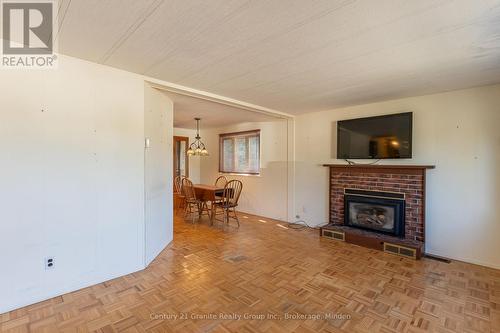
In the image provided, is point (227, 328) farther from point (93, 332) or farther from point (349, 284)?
point (349, 284)

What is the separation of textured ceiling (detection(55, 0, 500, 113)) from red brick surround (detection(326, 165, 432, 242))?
1223mm

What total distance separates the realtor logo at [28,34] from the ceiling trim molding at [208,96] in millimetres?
939

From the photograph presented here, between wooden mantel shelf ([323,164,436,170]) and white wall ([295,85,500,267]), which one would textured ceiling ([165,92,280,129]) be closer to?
wooden mantel shelf ([323,164,436,170])

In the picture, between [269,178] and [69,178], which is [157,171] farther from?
[269,178]

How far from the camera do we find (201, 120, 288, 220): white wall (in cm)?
531

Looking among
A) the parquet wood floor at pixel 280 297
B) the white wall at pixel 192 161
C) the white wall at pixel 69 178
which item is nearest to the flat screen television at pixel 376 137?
the parquet wood floor at pixel 280 297

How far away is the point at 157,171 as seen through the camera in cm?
327

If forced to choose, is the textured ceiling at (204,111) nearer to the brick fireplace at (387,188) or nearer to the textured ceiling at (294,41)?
the textured ceiling at (294,41)

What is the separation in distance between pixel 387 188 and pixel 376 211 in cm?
40

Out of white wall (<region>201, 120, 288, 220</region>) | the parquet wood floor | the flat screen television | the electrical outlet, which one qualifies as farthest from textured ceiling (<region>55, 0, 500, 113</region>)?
white wall (<region>201, 120, 288, 220</region>)

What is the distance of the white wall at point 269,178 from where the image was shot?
17.4ft

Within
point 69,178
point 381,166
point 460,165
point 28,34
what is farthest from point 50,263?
point 460,165

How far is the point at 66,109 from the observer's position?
2.29 m

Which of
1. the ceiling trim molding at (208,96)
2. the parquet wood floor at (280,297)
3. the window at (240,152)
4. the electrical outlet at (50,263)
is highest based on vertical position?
the ceiling trim molding at (208,96)
